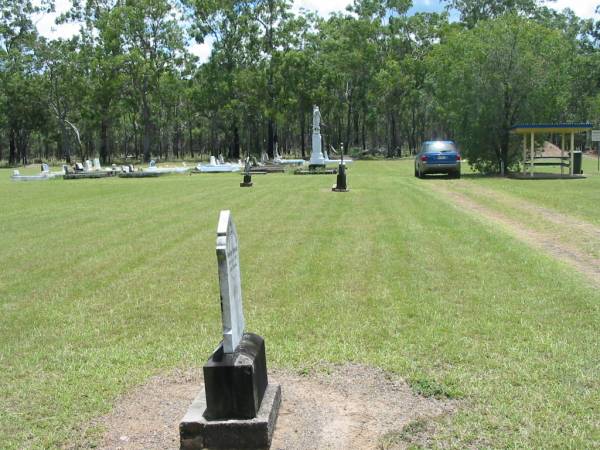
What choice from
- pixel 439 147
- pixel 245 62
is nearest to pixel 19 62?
pixel 245 62

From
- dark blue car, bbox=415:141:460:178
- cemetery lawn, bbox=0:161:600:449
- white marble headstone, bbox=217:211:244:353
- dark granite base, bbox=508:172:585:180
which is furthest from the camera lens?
dark blue car, bbox=415:141:460:178

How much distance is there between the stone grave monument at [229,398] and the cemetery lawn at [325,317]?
0.66m

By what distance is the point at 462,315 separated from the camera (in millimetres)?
5949

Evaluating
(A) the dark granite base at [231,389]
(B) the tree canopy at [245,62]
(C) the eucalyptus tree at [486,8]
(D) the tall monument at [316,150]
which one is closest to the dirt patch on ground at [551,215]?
(A) the dark granite base at [231,389]

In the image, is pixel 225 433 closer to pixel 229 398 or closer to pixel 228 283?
pixel 229 398

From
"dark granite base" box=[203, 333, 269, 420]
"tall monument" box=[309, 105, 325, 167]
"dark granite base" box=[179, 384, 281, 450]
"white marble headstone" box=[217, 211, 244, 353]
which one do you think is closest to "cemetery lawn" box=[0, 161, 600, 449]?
"dark granite base" box=[179, 384, 281, 450]

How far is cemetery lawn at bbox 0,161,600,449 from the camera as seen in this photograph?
4039 millimetres

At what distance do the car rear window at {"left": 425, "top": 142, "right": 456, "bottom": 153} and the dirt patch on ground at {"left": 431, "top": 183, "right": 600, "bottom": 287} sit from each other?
335 inches

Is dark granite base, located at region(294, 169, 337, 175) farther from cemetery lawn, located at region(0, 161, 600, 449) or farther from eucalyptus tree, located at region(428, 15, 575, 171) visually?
cemetery lawn, located at region(0, 161, 600, 449)

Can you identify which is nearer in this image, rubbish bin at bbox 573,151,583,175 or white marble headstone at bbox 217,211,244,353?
white marble headstone at bbox 217,211,244,353

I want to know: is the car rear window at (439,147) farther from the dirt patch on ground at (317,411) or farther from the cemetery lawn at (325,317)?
the dirt patch on ground at (317,411)

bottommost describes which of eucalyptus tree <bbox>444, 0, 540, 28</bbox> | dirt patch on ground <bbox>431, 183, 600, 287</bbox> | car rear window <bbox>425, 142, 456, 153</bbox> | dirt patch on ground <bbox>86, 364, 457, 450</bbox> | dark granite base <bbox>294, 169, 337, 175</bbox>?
dirt patch on ground <bbox>86, 364, 457, 450</bbox>

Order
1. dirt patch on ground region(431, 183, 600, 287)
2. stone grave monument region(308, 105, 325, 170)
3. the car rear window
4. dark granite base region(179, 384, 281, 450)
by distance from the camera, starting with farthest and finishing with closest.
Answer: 1. stone grave monument region(308, 105, 325, 170)
2. the car rear window
3. dirt patch on ground region(431, 183, 600, 287)
4. dark granite base region(179, 384, 281, 450)

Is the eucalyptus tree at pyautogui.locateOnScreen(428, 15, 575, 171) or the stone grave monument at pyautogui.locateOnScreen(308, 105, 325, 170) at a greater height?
the eucalyptus tree at pyautogui.locateOnScreen(428, 15, 575, 171)
